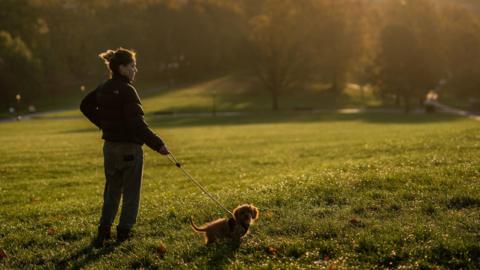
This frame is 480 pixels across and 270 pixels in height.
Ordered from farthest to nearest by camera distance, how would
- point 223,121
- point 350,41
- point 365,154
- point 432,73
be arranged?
point 350,41 < point 432,73 < point 223,121 < point 365,154

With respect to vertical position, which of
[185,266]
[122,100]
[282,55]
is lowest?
[185,266]

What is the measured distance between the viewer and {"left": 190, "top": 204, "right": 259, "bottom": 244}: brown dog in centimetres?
777

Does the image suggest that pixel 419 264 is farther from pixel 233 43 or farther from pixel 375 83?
pixel 233 43

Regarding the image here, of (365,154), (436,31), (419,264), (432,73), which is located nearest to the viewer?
(419,264)

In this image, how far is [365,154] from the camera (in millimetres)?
19281

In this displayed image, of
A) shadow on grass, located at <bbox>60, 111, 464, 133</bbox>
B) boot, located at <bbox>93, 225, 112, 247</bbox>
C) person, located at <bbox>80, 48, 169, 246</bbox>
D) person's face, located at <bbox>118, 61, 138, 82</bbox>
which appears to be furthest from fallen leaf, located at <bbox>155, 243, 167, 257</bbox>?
shadow on grass, located at <bbox>60, 111, 464, 133</bbox>

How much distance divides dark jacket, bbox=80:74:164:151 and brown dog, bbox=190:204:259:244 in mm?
1486

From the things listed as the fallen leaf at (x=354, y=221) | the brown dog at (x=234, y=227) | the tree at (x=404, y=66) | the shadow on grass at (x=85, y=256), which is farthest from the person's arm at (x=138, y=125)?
the tree at (x=404, y=66)

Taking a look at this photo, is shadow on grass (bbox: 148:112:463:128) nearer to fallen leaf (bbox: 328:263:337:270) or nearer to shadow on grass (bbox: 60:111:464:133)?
shadow on grass (bbox: 60:111:464:133)

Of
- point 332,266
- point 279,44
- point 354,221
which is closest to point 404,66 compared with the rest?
point 279,44

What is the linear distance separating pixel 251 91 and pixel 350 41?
19906 millimetres

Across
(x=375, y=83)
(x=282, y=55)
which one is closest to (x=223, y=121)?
(x=282, y=55)

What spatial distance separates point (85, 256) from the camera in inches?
307

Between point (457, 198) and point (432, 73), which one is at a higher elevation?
point (432, 73)
